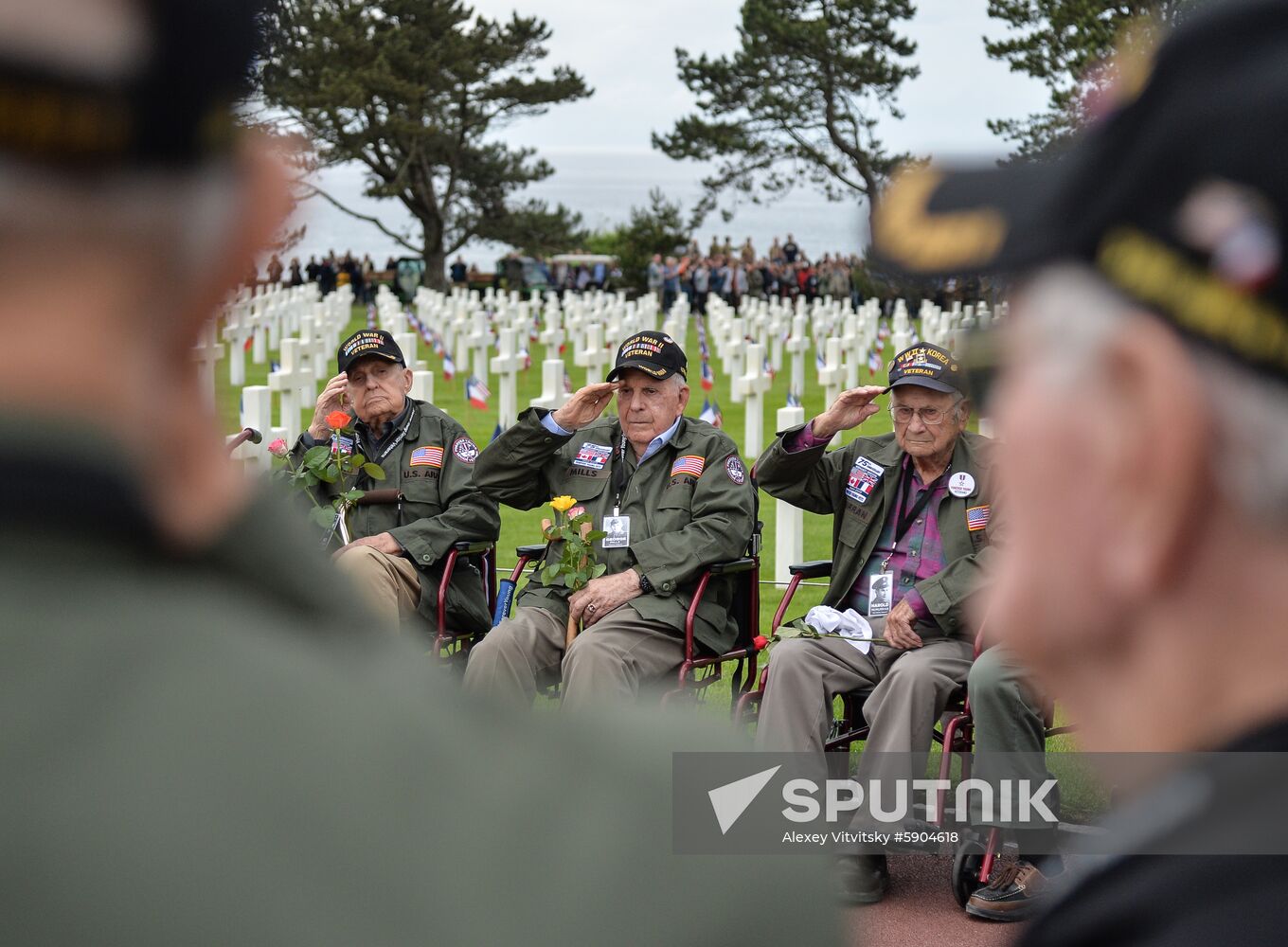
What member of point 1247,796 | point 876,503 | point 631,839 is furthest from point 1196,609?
point 876,503

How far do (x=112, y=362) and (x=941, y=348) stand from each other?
5391 mm

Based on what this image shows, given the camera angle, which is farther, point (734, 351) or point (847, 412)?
point (734, 351)

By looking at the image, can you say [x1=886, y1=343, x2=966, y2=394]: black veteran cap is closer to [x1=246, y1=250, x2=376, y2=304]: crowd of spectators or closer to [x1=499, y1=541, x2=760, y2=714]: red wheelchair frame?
[x1=499, y1=541, x2=760, y2=714]: red wheelchair frame

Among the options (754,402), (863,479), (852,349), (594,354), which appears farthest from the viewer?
(852,349)

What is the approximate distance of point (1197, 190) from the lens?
2.85 ft

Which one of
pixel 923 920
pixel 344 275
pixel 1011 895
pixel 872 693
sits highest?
pixel 344 275

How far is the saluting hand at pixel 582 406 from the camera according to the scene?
6.08m

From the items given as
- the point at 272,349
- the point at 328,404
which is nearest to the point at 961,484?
the point at 328,404

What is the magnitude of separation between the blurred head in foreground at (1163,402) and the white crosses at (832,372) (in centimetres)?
1509

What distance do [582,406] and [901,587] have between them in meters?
1.54

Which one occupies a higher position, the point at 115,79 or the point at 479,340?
the point at 115,79

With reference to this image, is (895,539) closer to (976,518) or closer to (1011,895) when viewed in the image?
(976,518)

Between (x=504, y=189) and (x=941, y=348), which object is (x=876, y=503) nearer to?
(x=941, y=348)

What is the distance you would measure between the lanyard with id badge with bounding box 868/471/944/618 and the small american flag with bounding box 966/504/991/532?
0.57 ft
